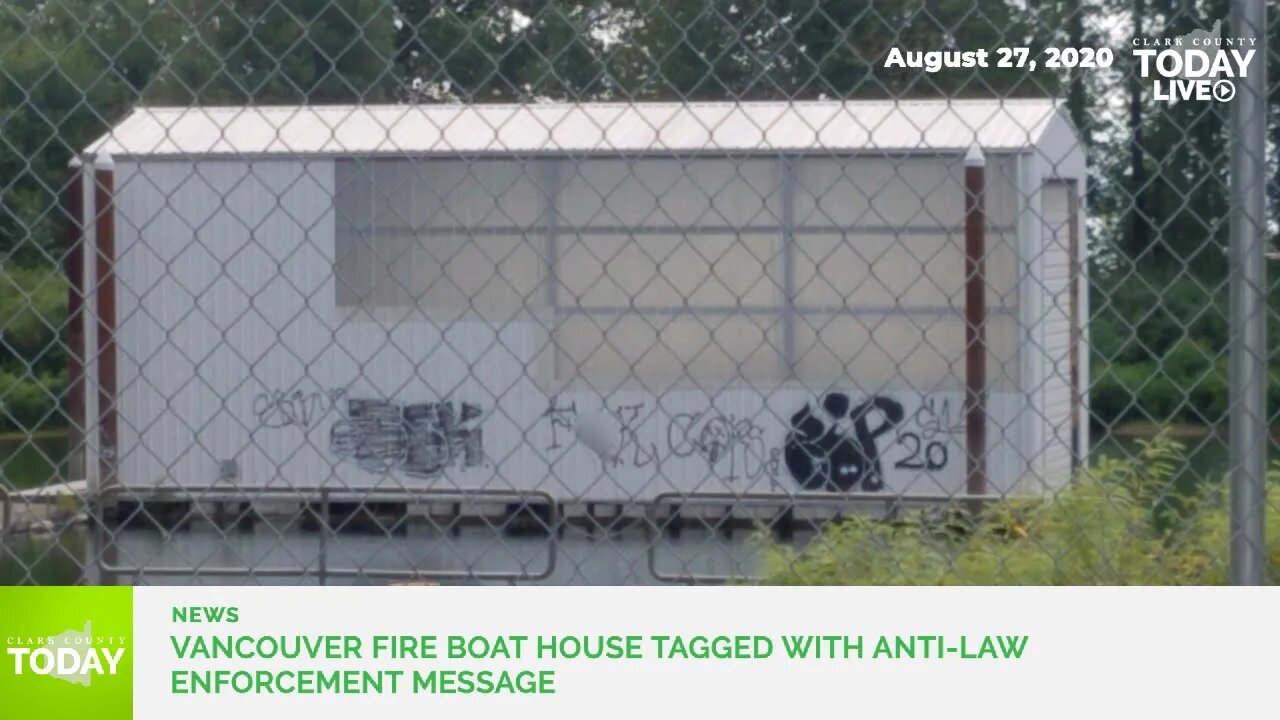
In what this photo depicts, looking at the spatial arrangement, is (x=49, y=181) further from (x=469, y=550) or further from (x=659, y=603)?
(x=469, y=550)

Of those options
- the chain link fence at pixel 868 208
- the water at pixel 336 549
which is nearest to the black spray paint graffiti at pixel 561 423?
the water at pixel 336 549

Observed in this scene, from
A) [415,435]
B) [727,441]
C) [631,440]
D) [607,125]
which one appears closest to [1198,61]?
[607,125]

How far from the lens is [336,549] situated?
523 centimetres

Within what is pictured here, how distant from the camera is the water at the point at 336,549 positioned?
3564 mm

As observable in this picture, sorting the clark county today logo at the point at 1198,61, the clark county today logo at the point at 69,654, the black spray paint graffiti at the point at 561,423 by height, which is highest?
the clark county today logo at the point at 1198,61

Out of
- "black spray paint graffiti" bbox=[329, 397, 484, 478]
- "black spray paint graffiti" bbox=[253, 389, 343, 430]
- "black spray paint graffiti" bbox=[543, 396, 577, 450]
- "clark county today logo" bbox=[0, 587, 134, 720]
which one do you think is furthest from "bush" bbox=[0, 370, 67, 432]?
"black spray paint graffiti" bbox=[329, 397, 484, 478]

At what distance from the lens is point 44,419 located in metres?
3.18

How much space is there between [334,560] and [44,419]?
2.46 m

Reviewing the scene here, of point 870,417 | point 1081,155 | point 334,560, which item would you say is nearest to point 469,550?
point 334,560

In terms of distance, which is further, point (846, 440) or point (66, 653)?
point (846, 440)

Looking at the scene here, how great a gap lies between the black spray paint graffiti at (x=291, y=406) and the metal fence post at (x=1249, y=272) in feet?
16.2

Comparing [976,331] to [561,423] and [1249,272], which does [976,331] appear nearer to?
[1249,272]

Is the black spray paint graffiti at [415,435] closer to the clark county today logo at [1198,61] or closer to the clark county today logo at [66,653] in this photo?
the clark county today logo at [66,653]

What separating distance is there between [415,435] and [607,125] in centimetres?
897
